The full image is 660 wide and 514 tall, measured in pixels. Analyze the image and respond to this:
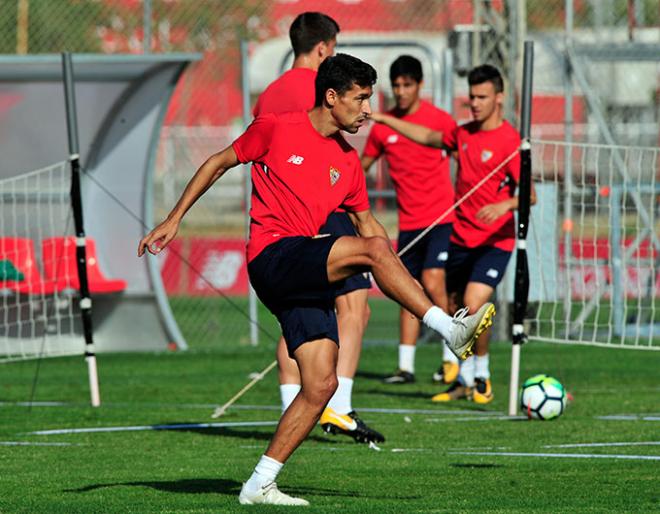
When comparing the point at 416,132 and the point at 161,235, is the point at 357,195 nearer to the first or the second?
the point at 161,235

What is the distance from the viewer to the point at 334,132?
7.11 metres

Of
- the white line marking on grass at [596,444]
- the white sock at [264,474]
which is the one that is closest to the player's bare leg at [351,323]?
the white line marking on grass at [596,444]

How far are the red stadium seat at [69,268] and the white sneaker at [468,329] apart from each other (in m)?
8.61

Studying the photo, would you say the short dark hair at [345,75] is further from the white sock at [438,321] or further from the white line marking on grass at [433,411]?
the white line marking on grass at [433,411]

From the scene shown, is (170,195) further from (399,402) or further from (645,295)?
(399,402)

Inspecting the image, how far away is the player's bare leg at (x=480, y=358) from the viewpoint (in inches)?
434

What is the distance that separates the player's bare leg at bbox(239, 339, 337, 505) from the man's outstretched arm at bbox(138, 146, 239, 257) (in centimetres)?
78

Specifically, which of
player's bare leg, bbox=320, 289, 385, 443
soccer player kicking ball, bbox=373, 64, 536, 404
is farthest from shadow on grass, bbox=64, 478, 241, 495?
soccer player kicking ball, bbox=373, 64, 536, 404

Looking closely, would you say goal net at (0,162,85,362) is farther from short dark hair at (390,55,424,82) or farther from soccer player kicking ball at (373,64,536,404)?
soccer player kicking ball at (373,64,536,404)

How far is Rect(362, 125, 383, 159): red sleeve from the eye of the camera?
41.2ft

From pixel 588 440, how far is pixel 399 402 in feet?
8.22

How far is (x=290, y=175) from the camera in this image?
6949 mm

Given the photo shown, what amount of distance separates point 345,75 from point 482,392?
4716 millimetres

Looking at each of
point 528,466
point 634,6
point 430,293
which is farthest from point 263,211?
point 634,6
